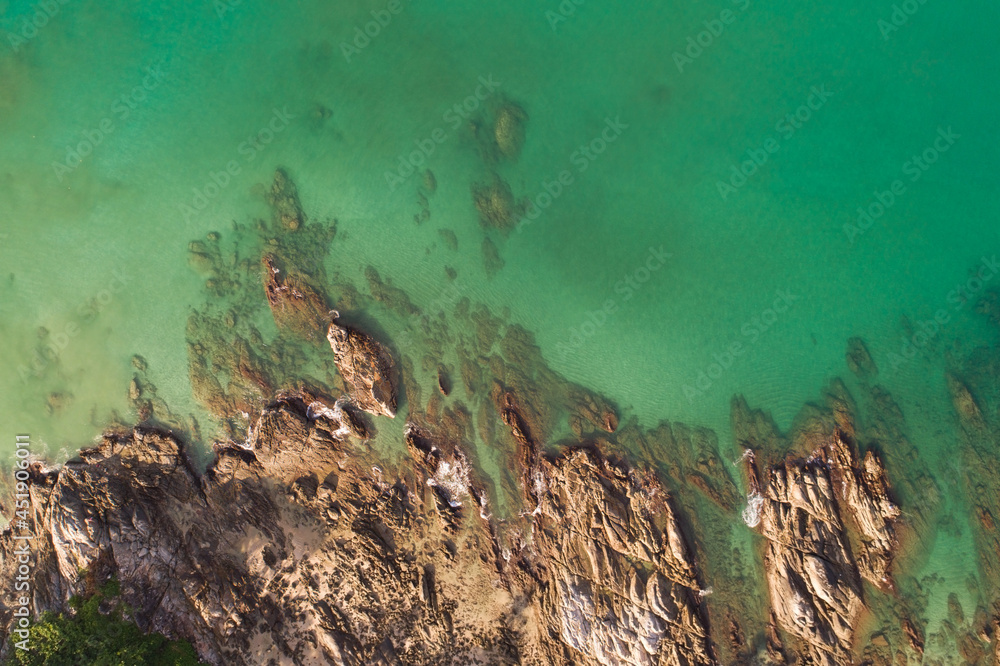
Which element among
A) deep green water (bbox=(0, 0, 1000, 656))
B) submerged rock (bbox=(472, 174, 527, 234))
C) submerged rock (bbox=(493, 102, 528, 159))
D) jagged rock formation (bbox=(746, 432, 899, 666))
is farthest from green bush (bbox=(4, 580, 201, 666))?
jagged rock formation (bbox=(746, 432, 899, 666))

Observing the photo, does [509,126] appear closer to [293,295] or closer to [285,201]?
[285,201]

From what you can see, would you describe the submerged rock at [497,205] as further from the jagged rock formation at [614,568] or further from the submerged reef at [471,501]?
the jagged rock formation at [614,568]

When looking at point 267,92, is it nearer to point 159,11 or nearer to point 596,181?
point 159,11

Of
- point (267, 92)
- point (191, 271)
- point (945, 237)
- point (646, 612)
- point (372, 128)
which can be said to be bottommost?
point (646, 612)

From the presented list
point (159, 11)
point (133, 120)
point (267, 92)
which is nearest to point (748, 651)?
point (267, 92)

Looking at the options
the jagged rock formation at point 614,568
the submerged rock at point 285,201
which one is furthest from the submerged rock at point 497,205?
the jagged rock formation at point 614,568

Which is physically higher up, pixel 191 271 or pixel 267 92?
pixel 267 92

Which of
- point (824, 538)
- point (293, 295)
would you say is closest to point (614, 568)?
point (824, 538)
